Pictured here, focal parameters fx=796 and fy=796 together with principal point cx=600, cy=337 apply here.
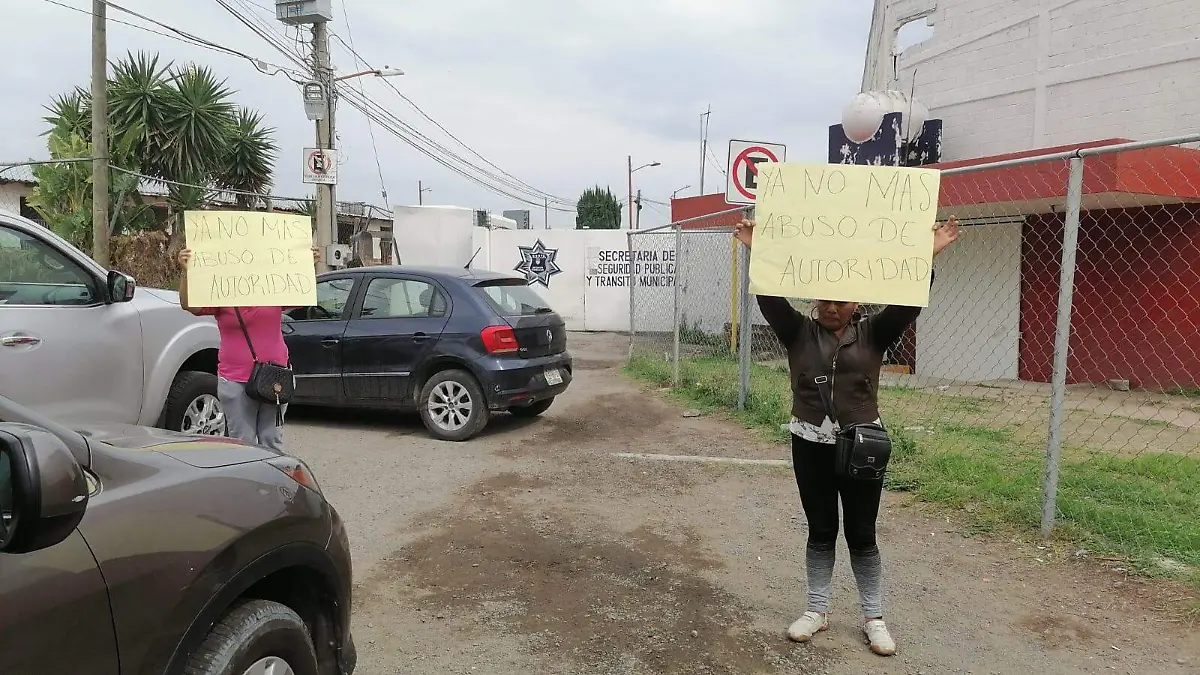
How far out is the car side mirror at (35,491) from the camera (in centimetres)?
142

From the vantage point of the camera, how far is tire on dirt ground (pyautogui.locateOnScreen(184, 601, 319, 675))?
1979 millimetres

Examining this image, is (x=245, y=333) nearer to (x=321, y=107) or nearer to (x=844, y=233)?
(x=844, y=233)

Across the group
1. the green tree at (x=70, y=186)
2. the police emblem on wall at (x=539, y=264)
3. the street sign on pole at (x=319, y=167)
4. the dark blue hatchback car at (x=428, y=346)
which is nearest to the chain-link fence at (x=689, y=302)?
the police emblem on wall at (x=539, y=264)

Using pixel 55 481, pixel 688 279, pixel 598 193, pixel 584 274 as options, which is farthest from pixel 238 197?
pixel 598 193

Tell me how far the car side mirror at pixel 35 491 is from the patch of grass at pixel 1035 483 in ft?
15.3

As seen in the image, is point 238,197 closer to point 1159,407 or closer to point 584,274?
point 584,274

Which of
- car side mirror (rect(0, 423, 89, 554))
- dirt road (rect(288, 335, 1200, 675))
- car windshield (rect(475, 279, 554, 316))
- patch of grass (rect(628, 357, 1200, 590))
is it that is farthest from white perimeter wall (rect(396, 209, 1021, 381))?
car side mirror (rect(0, 423, 89, 554))

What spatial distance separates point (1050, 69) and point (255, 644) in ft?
40.3

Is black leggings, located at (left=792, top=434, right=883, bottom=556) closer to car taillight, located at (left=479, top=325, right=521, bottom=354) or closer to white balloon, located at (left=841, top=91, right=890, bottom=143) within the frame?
car taillight, located at (left=479, top=325, right=521, bottom=354)

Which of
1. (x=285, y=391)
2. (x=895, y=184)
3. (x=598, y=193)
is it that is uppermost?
(x=598, y=193)

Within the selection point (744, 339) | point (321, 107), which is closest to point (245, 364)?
point (744, 339)

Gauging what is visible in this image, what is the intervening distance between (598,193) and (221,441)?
5796 centimetres

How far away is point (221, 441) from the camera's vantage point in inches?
103

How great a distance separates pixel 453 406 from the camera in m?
7.14
